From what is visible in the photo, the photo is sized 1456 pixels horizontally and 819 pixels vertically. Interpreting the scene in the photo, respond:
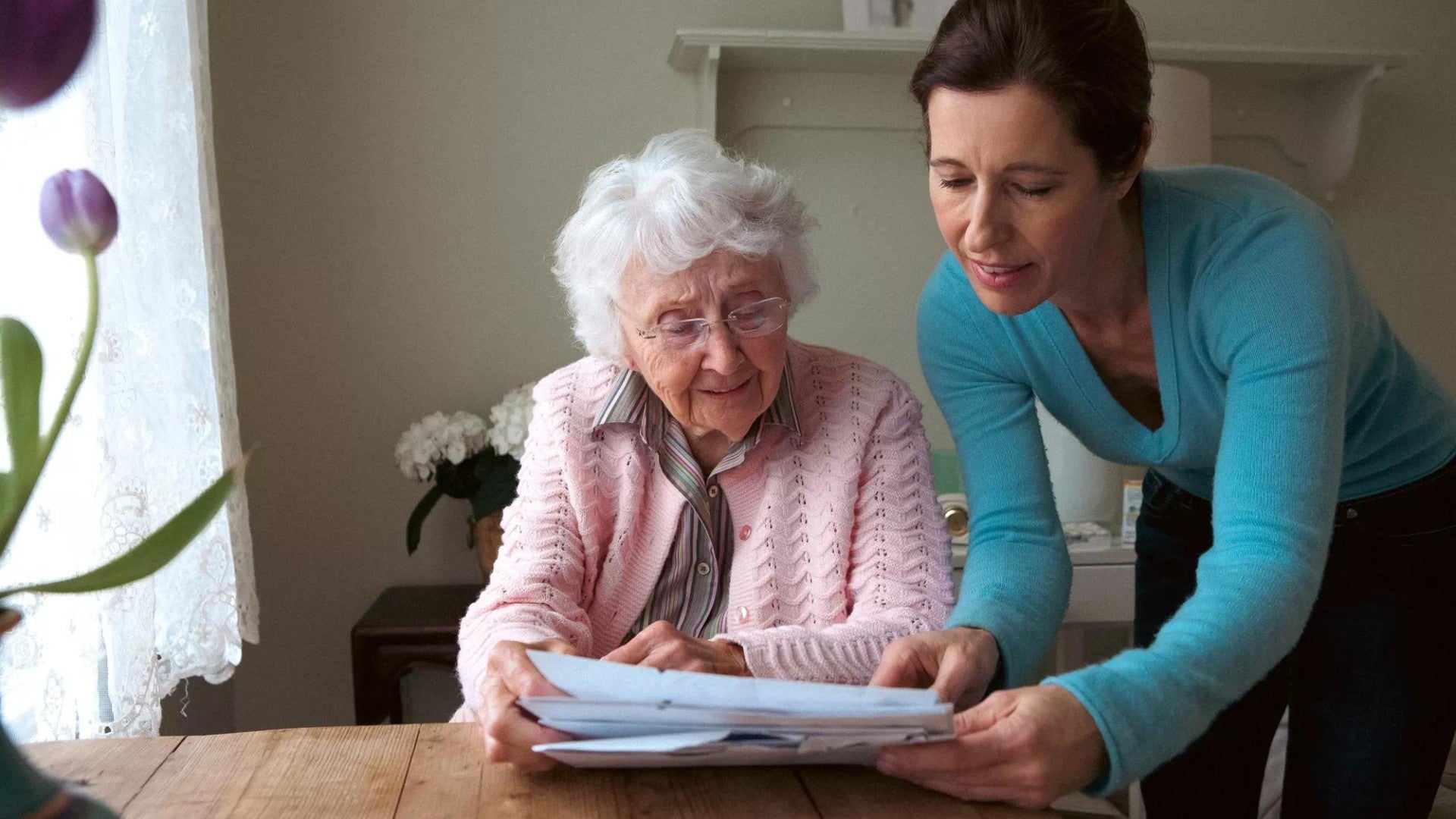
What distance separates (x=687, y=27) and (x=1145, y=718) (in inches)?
79.0

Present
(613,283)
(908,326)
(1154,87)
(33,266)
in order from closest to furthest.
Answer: (33,266), (613,283), (1154,87), (908,326)

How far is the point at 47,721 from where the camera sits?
4.22 ft

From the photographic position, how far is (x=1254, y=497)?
3.25 feet

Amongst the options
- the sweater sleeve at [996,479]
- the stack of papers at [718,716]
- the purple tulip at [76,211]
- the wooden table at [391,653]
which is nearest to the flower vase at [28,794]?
the purple tulip at [76,211]

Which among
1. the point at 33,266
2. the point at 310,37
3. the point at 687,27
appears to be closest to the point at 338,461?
the point at 310,37

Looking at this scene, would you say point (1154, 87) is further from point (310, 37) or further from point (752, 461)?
point (310, 37)

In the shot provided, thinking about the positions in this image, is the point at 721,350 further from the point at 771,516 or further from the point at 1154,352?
the point at 1154,352

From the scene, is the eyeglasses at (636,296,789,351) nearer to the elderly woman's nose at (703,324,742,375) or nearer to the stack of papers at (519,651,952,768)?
the elderly woman's nose at (703,324,742,375)

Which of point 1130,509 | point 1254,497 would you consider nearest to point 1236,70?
point 1130,509

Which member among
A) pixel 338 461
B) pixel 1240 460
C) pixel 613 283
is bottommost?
pixel 338 461

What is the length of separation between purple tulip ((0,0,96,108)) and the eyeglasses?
0.81 meters

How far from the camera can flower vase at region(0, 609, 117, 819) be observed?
62 centimetres

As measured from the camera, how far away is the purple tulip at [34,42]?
583mm

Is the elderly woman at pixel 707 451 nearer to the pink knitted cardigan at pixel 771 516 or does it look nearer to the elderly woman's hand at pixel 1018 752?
the pink knitted cardigan at pixel 771 516
